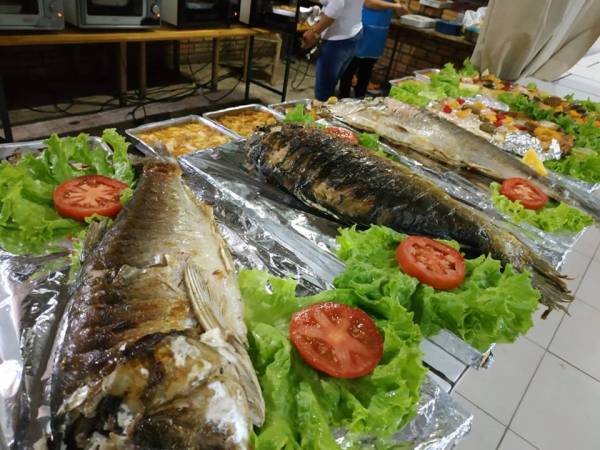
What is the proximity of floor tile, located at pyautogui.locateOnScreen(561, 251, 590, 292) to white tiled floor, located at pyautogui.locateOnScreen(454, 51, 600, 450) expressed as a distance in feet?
1.19

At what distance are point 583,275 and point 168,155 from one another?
424 cm

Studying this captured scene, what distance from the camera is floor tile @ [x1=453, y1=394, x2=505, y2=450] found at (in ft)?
9.14

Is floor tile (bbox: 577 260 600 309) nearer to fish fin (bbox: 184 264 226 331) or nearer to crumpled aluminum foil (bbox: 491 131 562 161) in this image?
crumpled aluminum foil (bbox: 491 131 562 161)

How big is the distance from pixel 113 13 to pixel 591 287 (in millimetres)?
Result: 5519

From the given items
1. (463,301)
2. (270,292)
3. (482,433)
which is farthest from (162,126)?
(482,433)

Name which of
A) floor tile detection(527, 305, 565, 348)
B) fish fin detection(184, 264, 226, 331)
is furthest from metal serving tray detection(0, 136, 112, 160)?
floor tile detection(527, 305, 565, 348)

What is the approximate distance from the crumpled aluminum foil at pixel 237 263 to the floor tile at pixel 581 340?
2490mm

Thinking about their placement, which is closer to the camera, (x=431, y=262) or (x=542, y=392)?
(x=431, y=262)

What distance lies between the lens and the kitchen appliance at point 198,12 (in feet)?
17.0

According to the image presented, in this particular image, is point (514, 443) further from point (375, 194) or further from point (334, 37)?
point (334, 37)

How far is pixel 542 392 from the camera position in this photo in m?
3.21

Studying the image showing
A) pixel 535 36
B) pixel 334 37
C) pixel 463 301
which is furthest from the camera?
pixel 535 36

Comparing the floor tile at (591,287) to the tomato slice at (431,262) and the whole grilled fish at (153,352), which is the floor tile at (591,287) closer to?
the tomato slice at (431,262)

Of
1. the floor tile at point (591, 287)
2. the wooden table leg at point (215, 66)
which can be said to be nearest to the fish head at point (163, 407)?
the floor tile at point (591, 287)
